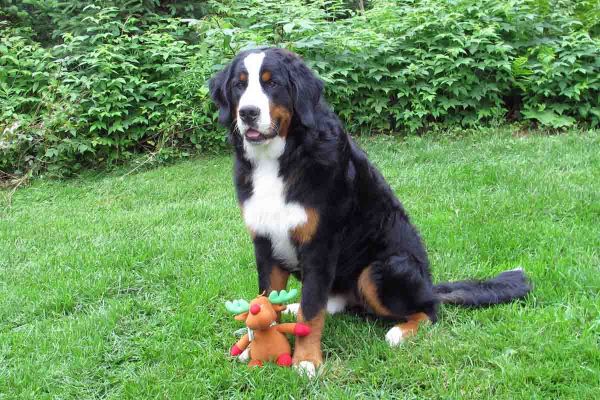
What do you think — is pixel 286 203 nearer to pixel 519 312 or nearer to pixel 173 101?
pixel 519 312

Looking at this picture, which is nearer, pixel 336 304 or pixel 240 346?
pixel 240 346

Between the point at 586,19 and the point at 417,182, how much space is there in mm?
4434

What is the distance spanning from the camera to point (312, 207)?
2740 millimetres

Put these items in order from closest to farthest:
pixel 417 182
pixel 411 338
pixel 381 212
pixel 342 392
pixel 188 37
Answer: pixel 342 392
pixel 411 338
pixel 381 212
pixel 417 182
pixel 188 37

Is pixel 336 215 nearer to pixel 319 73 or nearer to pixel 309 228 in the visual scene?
pixel 309 228

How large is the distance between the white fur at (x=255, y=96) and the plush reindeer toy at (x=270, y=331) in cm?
80

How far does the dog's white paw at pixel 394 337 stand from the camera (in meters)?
2.87

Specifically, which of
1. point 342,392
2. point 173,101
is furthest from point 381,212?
point 173,101

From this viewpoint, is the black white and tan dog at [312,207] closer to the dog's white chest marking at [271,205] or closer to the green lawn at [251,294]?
the dog's white chest marking at [271,205]

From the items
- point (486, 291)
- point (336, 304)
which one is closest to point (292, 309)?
point (336, 304)

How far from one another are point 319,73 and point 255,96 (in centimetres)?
487

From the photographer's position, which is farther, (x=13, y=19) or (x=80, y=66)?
(x=13, y=19)

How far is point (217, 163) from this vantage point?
7.24 meters

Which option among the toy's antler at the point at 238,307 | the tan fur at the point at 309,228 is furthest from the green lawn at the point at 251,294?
the tan fur at the point at 309,228
